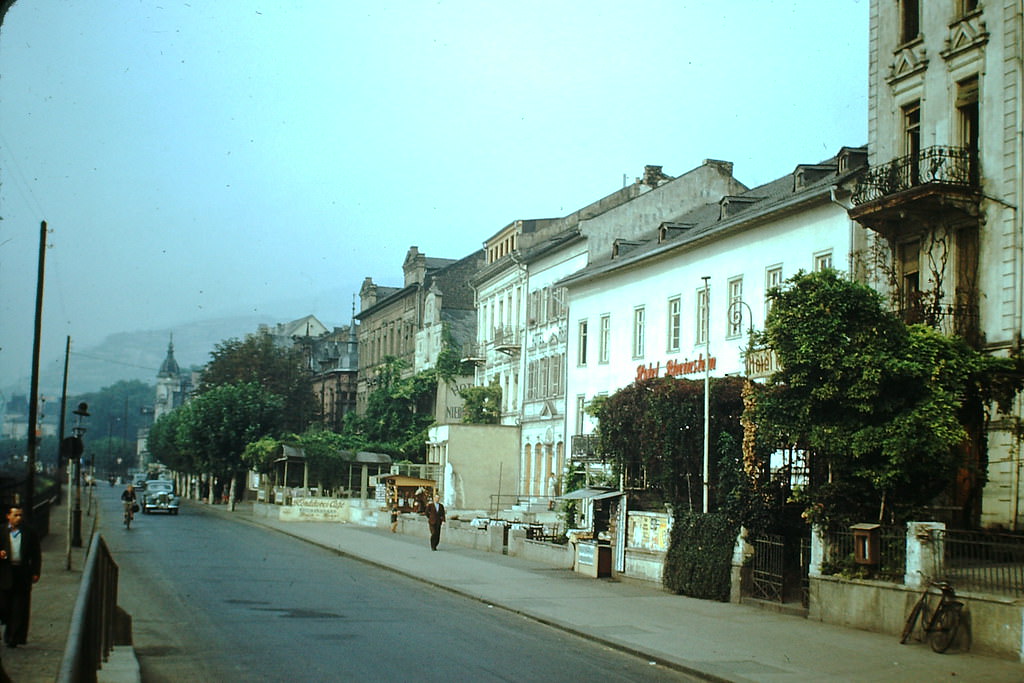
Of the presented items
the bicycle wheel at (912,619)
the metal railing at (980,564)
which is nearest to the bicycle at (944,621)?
the bicycle wheel at (912,619)

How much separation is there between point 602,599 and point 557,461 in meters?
28.1

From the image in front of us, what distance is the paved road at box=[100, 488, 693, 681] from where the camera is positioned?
1364cm

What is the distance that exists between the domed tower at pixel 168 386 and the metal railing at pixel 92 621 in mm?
153337

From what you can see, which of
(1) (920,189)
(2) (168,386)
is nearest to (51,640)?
(1) (920,189)

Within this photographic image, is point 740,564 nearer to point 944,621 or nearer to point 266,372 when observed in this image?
point 944,621

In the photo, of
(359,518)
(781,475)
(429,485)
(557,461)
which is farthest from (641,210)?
(781,475)

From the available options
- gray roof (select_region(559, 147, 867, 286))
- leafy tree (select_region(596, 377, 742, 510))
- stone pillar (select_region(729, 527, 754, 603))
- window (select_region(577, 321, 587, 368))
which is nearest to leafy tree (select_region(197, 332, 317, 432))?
window (select_region(577, 321, 587, 368))

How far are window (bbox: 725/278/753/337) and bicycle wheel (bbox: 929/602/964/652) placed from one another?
2115cm

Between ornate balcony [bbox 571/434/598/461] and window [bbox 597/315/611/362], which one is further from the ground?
window [bbox 597/315/611/362]

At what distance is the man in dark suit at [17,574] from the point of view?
49.6ft

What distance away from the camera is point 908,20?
29578 mm

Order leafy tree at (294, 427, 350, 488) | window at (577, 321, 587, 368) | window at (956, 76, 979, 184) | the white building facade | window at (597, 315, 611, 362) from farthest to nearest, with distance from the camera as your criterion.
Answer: leafy tree at (294, 427, 350, 488), window at (577, 321, 587, 368), window at (597, 315, 611, 362), the white building facade, window at (956, 76, 979, 184)

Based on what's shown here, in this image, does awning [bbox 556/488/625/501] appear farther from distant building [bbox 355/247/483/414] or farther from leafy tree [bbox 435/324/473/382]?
distant building [bbox 355/247/483/414]

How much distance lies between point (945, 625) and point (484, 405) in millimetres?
45216
